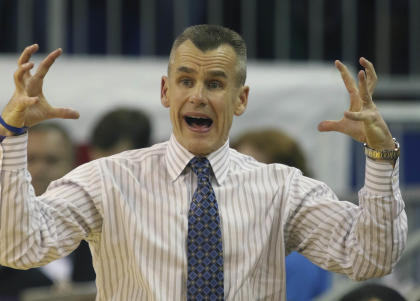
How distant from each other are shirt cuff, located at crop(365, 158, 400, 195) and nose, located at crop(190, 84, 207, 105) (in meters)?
0.58

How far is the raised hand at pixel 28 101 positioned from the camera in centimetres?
277

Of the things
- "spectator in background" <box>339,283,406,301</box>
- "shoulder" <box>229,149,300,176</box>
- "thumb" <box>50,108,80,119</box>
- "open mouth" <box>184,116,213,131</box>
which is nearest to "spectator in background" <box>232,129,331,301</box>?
"spectator in background" <box>339,283,406,301</box>

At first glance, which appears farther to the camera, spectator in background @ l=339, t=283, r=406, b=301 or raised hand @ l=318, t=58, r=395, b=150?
spectator in background @ l=339, t=283, r=406, b=301

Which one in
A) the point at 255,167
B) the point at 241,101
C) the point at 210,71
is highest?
the point at 210,71

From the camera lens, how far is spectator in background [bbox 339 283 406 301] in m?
3.56

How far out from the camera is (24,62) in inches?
111

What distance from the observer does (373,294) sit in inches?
144

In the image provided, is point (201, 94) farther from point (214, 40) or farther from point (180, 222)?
point (180, 222)

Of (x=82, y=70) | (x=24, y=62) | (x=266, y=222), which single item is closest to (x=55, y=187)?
(x=24, y=62)

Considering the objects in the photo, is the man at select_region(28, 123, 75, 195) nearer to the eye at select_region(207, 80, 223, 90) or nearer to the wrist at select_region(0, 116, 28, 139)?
the eye at select_region(207, 80, 223, 90)

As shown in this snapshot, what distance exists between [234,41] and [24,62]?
0.74 metres

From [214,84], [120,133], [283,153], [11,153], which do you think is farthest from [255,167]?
[120,133]

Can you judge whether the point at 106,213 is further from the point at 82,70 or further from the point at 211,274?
the point at 82,70

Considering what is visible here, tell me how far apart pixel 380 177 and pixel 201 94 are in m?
0.65
